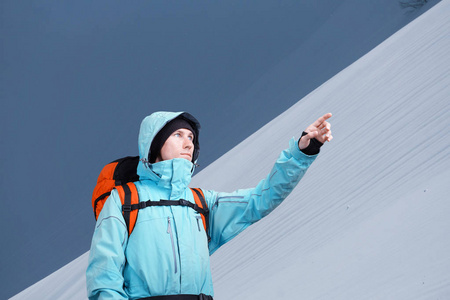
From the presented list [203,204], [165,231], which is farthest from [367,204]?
[165,231]

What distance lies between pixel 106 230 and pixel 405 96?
5.20 m

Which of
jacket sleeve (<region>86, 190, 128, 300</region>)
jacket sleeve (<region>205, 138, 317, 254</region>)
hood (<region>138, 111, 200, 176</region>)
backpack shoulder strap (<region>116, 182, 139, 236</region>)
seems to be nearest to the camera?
jacket sleeve (<region>86, 190, 128, 300</region>)

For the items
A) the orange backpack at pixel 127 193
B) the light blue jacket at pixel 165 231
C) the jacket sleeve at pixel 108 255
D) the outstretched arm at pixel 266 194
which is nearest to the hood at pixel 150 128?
the light blue jacket at pixel 165 231

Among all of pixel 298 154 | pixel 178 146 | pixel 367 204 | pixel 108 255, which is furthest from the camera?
pixel 367 204

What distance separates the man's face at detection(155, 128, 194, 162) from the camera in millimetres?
2781

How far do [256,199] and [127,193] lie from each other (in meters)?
0.61

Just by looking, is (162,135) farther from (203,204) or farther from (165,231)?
(165,231)

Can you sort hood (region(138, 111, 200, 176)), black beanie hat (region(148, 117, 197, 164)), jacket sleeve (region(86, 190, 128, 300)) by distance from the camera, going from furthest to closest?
1. black beanie hat (region(148, 117, 197, 164))
2. hood (region(138, 111, 200, 176))
3. jacket sleeve (region(86, 190, 128, 300))

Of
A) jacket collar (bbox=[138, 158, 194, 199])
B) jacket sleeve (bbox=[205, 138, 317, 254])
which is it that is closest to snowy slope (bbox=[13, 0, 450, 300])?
jacket sleeve (bbox=[205, 138, 317, 254])

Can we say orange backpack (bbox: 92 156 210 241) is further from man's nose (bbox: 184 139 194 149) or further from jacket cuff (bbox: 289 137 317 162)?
jacket cuff (bbox: 289 137 317 162)

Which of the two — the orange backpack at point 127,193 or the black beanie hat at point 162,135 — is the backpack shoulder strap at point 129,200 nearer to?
the orange backpack at point 127,193

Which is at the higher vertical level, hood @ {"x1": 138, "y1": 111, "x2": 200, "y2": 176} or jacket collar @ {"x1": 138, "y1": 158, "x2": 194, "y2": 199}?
hood @ {"x1": 138, "y1": 111, "x2": 200, "y2": 176}

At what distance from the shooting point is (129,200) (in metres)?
2.54

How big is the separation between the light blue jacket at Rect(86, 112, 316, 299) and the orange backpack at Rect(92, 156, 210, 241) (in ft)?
0.08
